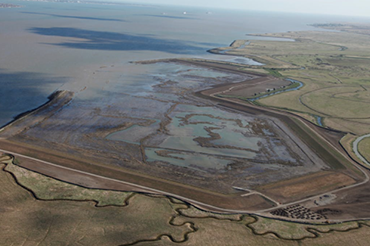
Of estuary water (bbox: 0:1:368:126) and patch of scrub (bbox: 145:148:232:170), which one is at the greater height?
estuary water (bbox: 0:1:368:126)

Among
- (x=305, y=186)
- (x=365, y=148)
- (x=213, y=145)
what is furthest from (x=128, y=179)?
(x=365, y=148)

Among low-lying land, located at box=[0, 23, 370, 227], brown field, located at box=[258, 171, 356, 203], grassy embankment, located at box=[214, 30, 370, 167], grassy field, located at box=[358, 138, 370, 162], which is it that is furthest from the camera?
grassy embankment, located at box=[214, 30, 370, 167]

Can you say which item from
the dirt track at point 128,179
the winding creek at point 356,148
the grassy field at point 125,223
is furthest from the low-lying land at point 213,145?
the grassy field at point 125,223

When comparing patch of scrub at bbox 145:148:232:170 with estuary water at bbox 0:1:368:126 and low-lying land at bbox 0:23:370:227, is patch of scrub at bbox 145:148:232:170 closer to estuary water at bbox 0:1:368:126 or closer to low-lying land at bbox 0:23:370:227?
low-lying land at bbox 0:23:370:227

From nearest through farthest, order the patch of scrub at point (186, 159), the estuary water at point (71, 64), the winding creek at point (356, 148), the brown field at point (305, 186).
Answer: the brown field at point (305, 186) < the patch of scrub at point (186, 159) < the winding creek at point (356, 148) < the estuary water at point (71, 64)

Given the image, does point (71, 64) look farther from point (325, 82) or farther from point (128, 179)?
point (325, 82)

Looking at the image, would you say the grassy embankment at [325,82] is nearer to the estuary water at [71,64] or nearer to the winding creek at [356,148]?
the winding creek at [356,148]

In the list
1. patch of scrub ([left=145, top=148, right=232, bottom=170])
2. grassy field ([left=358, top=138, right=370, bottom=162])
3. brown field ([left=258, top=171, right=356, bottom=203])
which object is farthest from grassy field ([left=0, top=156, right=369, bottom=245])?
grassy field ([left=358, top=138, right=370, bottom=162])

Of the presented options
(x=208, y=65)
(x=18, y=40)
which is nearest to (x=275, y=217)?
(x=208, y=65)
